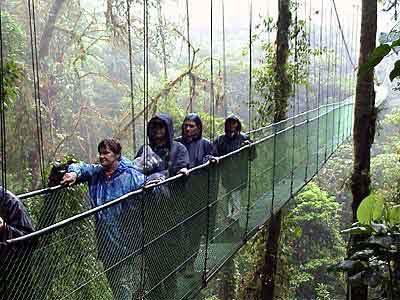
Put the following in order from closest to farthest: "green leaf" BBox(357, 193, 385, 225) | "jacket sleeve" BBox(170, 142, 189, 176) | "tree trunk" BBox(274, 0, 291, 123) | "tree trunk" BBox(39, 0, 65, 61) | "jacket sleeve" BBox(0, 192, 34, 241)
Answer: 1. "jacket sleeve" BBox(0, 192, 34, 241)
2. "green leaf" BBox(357, 193, 385, 225)
3. "jacket sleeve" BBox(170, 142, 189, 176)
4. "tree trunk" BBox(274, 0, 291, 123)
5. "tree trunk" BBox(39, 0, 65, 61)

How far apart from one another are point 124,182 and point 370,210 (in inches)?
28.0

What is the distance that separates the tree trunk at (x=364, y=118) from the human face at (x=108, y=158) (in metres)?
2.25

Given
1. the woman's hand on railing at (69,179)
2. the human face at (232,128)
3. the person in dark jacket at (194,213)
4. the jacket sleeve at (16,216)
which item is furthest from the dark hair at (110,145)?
the human face at (232,128)

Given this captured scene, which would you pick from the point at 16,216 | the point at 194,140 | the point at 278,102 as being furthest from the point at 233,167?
the point at 278,102

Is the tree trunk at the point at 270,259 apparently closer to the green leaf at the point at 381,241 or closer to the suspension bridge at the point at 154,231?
the suspension bridge at the point at 154,231

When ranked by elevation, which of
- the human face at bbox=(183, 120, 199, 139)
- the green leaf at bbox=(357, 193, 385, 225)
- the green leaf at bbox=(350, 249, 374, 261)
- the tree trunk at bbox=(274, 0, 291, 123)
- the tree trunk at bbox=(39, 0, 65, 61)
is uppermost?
the tree trunk at bbox=(39, 0, 65, 61)

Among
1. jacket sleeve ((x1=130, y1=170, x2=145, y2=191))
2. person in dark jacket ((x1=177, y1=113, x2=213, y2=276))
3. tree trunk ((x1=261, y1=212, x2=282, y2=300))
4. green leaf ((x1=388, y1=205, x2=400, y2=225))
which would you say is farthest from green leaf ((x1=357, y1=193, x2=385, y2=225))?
tree trunk ((x1=261, y1=212, x2=282, y2=300))

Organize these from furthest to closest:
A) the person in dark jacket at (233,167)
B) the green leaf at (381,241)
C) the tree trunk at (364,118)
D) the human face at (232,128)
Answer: the tree trunk at (364,118), the human face at (232,128), the person in dark jacket at (233,167), the green leaf at (381,241)

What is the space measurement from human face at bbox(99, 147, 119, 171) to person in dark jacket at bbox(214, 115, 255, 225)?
0.54m

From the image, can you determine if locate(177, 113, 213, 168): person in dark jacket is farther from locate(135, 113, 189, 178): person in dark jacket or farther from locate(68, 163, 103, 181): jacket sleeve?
locate(68, 163, 103, 181): jacket sleeve

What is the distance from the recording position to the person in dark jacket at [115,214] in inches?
50.0

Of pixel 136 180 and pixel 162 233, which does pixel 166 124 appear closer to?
pixel 136 180

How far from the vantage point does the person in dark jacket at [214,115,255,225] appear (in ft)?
7.13

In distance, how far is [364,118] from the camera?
3.61 meters
